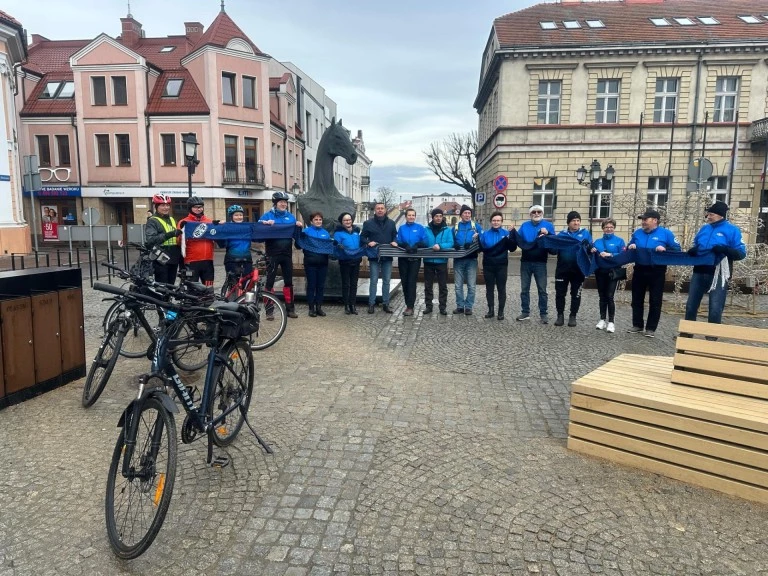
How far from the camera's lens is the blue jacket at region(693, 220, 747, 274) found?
7164mm

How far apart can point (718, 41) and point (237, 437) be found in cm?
3582

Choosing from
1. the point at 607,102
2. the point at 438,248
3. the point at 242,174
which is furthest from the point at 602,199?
the point at 438,248

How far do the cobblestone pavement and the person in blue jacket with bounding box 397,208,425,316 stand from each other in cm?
405

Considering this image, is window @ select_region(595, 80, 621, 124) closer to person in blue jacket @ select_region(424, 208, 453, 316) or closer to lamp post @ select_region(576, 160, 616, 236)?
lamp post @ select_region(576, 160, 616, 236)

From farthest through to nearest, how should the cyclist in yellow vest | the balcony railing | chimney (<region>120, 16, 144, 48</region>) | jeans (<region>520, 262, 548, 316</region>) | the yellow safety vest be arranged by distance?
chimney (<region>120, 16, 144, 48</region>) < the balcony railing < jeans (<region>520, 262, 548, 316</region>) < the yellow safety vest < the cyclist in yellow vest

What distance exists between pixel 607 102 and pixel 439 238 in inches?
1064

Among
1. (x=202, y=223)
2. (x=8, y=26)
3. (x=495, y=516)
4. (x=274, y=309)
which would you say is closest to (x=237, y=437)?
(x=495, y=516)

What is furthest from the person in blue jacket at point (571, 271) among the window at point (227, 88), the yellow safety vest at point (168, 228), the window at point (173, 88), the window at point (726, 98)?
the window at point (173, 88)

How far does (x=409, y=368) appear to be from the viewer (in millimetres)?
6531

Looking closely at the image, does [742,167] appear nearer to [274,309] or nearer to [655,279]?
[655,279]

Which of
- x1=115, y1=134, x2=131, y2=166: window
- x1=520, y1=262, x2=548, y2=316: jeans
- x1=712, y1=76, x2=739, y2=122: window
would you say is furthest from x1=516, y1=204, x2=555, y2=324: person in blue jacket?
x1=115, y1=134, x2=131, y2=166: window

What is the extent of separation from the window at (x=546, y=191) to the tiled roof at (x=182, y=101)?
69.1 ft

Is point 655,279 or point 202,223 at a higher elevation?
point 202,223

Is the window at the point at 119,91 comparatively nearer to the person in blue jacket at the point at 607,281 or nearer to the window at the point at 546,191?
the window at the point at 546,191
